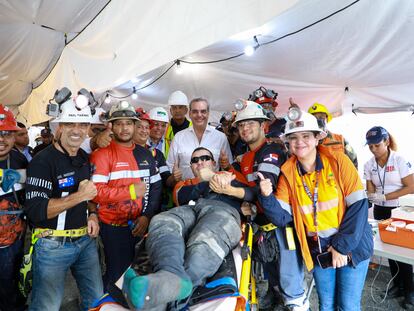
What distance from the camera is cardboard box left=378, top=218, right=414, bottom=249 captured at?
2.36m

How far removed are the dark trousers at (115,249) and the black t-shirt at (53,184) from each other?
301mm

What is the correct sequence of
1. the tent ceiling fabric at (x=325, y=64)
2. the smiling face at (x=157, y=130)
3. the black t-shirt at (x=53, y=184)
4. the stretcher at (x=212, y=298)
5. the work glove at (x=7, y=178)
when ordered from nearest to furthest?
the stretcher at (x=212, y=298)
the black t-shirt at (x=53, y=184)
the work glove at (x=7, y=178)
the tent ceiling fabric at (x=325, y=64)
the smiling face at (x=157, y=130)

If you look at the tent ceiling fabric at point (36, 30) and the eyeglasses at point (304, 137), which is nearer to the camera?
the eyeglasses at point (304, 137)

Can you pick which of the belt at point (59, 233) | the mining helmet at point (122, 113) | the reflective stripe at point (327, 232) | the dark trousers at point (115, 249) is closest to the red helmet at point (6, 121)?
the mining helmet at point (122, 113)

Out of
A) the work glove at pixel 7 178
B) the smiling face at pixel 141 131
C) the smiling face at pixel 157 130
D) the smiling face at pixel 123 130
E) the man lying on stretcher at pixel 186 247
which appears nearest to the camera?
the man lying on stretcher at pixel 186 247

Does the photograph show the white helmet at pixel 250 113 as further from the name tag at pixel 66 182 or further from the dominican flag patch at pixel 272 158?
the name tag at pixel 66 182

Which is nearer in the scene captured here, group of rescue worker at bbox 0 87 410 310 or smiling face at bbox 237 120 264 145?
group of rescue worker at bbox 0 87 410 310

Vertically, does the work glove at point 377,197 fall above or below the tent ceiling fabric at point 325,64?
below

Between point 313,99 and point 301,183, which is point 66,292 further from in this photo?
point 313,99

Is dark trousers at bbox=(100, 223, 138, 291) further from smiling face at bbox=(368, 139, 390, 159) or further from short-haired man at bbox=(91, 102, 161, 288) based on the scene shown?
smiling face at bbox=(368, 139, 390, 159)

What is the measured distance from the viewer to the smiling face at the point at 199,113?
3.19m

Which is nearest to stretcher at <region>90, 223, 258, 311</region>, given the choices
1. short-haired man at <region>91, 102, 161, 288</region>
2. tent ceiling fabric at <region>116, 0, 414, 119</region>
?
short-haired man at <region>91, 102, 161, 288</region>

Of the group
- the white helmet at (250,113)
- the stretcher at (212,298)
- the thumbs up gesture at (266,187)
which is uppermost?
the white helmet at (250,113)

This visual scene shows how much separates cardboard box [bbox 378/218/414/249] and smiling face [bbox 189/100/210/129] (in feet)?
6.91
